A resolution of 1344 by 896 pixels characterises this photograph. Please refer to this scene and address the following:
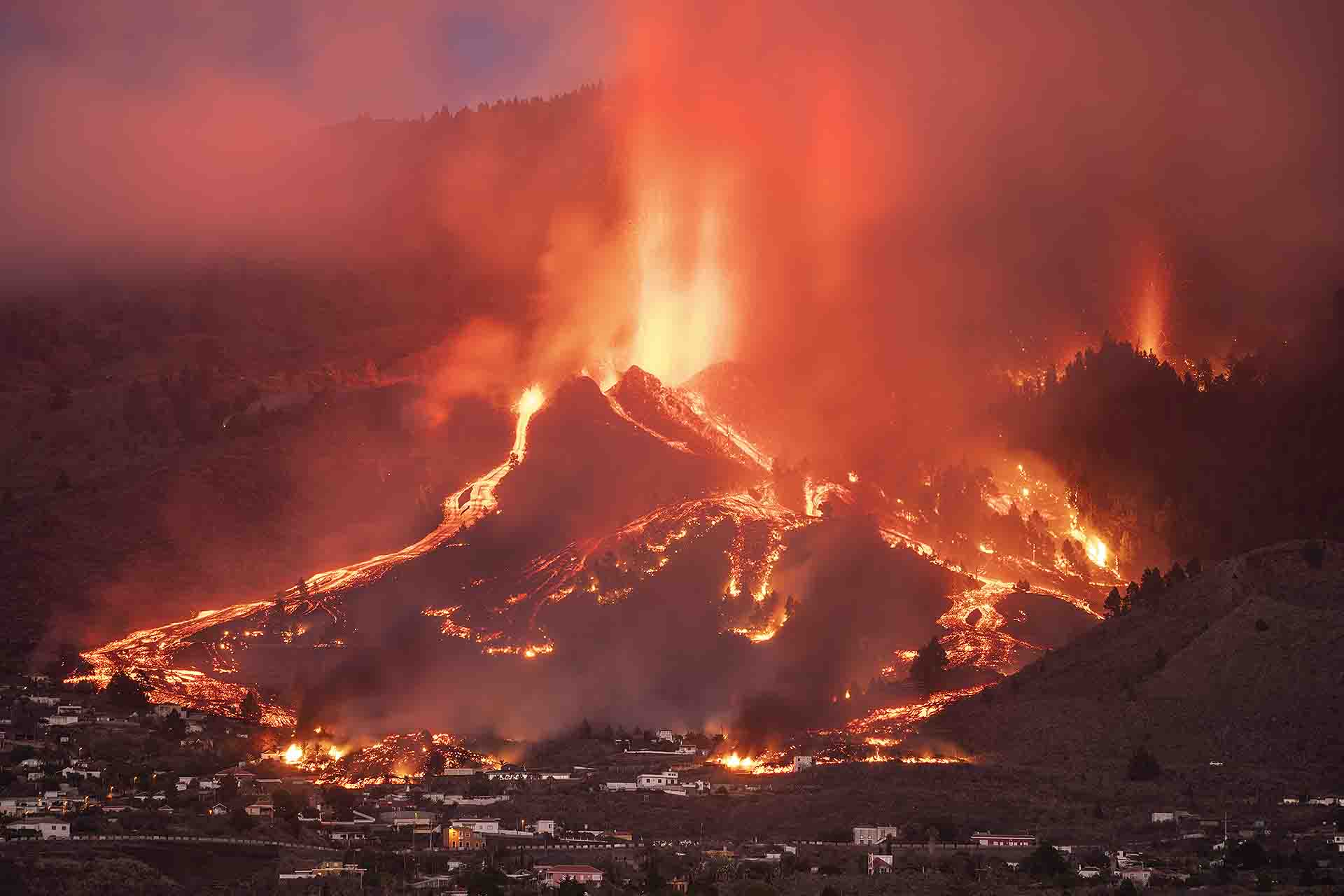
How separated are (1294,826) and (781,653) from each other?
94.0 ft

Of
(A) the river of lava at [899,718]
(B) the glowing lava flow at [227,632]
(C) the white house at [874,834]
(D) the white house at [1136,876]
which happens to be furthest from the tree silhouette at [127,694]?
(D) the white house at [1136,876]

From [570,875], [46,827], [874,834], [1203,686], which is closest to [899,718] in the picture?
[1203,686]

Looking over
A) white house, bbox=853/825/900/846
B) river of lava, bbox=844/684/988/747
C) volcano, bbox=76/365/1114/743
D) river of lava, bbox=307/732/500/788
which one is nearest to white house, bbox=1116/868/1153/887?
white house, bbox=853/825/900/846

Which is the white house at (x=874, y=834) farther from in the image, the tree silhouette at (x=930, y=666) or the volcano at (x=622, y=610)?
the tree silhouette at (x=930, y=666)

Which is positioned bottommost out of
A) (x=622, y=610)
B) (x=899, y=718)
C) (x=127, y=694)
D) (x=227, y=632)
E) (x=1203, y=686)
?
(x=1203, y=686)

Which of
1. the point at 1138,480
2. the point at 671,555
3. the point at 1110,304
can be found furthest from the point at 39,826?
the point at 1110,304

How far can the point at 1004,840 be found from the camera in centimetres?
8550

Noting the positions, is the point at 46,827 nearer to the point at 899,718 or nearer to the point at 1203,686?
the point at 899,718

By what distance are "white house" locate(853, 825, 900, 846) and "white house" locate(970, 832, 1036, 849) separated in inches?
108

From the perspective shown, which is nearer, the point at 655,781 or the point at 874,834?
the point at 874,834

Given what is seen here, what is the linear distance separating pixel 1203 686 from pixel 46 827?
42.4m

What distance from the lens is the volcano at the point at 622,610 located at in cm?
10662

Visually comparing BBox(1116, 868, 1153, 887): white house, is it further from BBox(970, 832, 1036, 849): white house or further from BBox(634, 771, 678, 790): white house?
BBox(634, 771, 678, 790): white house

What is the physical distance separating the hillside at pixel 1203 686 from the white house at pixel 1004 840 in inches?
348
